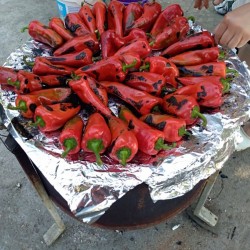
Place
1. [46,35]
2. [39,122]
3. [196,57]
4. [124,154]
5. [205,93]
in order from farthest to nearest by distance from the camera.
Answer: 1. [46,35]
2. [196,57]
3. [205,93]
4. [39,122]
5. [124,154]

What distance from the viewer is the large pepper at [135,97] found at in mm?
1581

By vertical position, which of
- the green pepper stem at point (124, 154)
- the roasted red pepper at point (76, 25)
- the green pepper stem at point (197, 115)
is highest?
the roasted red pepper at point (76, 25)

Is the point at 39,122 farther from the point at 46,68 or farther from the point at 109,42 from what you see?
the point at 109,42

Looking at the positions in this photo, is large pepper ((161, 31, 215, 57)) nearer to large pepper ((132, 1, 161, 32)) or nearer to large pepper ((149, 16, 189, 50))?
large pepper ((149, 16, 189, 50))

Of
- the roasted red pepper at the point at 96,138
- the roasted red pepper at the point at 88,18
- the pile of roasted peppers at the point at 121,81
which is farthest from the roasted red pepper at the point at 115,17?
the roasted red pepper at the point at 96,138

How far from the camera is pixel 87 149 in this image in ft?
4.74

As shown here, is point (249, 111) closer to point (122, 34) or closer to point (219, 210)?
point (122, 34)

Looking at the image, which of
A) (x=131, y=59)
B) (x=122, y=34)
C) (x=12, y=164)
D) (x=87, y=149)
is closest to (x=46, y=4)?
(x=12, y=164)

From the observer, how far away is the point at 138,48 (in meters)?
1.79

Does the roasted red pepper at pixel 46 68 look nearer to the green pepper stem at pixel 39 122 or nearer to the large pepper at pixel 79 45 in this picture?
the large pepper at pixel 79 45

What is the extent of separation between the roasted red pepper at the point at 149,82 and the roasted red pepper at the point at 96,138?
311 mm

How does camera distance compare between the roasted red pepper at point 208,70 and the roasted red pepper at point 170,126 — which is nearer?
the roasted red pepper at point 170,126

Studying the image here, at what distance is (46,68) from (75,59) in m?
0.17

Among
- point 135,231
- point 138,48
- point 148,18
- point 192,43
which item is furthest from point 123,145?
point 135,231
